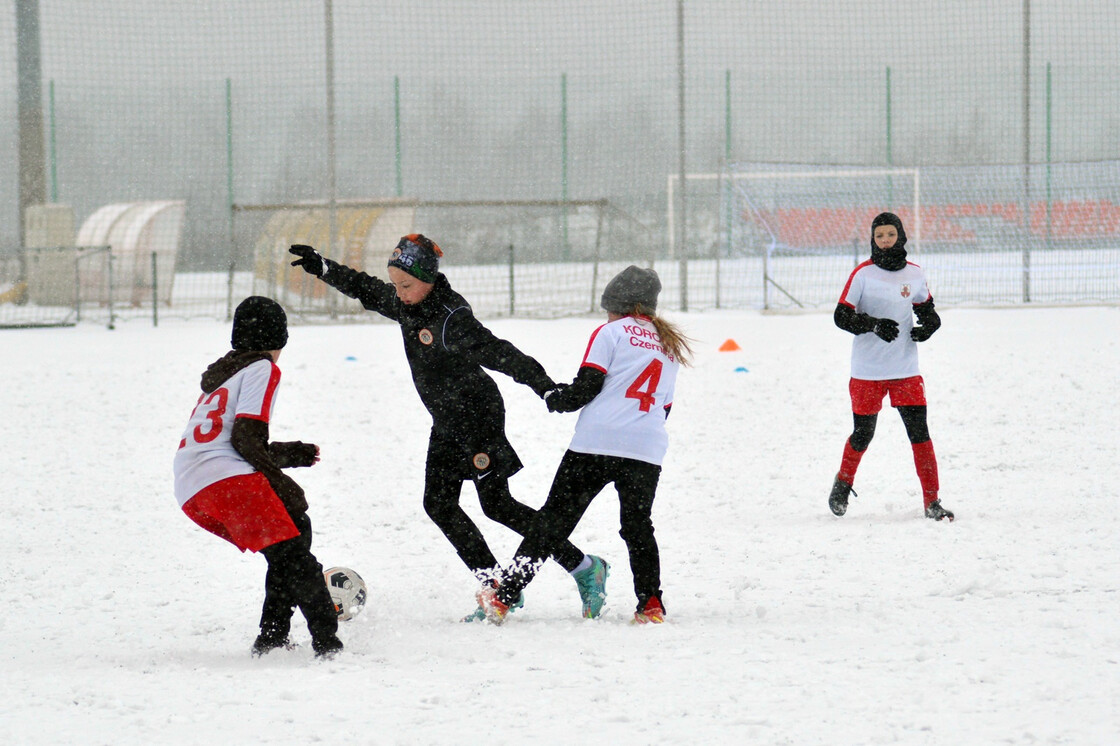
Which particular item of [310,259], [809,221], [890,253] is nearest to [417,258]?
[310,259]

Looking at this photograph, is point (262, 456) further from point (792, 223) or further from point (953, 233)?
point (953, 233)

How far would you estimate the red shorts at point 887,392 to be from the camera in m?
5.95

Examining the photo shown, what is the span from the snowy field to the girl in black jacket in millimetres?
292

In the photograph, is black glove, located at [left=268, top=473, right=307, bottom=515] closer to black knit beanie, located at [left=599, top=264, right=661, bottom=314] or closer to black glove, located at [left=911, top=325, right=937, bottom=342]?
black knit beanie, located at [left=599, top=264, right=661, bottom=314]

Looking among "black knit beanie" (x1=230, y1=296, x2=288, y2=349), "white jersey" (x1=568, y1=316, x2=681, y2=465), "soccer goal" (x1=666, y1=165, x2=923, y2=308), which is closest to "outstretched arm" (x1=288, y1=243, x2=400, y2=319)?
"black knit beanie" (x1=230, y1=296, x2=288, y2=349)

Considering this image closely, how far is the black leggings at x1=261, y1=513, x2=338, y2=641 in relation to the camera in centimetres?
375

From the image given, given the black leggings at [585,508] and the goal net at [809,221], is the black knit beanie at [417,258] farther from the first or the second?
the goal net at [809,221]

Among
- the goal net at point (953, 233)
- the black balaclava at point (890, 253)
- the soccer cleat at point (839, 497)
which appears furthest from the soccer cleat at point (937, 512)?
the goal net at point (953, 233)

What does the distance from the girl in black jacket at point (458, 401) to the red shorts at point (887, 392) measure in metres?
2.27

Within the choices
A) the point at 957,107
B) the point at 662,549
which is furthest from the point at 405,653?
the point at 957,107

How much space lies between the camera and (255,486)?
376 centimetres

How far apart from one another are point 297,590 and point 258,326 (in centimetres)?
84

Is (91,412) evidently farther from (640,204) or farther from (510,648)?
(640,204)

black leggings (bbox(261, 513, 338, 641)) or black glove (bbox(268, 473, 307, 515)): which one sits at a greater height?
black glove (bbox(268, 473, 307, 515))
